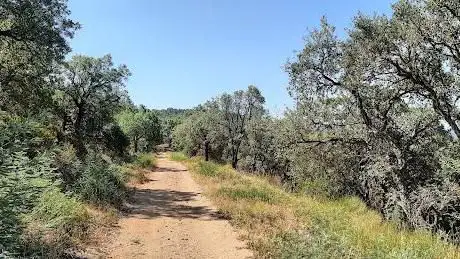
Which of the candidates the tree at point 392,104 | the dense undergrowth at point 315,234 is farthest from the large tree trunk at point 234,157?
the dense undergrowth at point 315,234

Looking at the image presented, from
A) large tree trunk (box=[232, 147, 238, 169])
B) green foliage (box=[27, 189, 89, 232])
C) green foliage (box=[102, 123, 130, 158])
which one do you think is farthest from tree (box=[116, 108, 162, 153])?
green foliage (box=[27, 189, 89, 232])

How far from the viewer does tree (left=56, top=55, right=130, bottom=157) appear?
4191cm

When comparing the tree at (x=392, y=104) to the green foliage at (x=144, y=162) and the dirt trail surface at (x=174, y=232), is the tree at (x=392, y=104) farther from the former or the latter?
the green foliage at (x=144, y=162)

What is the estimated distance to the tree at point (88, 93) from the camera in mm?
41906

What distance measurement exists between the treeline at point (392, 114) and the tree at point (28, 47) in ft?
31.9

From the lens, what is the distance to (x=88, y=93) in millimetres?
42844

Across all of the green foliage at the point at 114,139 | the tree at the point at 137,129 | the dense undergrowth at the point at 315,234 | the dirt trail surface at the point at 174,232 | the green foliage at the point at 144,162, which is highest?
the tree at the point at 137,129

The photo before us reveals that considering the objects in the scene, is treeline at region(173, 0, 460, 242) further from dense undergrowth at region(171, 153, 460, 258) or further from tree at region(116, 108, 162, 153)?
tree at region(116, 108, 162, 153)

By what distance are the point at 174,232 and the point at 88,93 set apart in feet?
111

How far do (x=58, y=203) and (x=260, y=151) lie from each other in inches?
1781

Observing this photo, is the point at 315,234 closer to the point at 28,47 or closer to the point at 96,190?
the point at 96,190

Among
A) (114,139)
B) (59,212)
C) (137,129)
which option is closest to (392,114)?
(59,212)

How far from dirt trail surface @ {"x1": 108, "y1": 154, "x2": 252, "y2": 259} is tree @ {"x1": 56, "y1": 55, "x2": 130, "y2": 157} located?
26277 millimetres

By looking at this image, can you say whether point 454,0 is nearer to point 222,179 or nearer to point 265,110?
point 222,179
